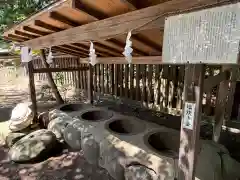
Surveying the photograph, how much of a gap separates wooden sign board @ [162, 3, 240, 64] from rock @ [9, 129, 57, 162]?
3.34 meters

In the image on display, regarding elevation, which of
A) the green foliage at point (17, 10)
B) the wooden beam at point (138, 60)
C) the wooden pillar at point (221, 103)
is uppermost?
the green foliage at point (17, 10)

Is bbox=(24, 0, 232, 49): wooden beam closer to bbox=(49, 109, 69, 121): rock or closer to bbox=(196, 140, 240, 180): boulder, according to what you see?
bbox=(196, 140, 240, 180): boulder

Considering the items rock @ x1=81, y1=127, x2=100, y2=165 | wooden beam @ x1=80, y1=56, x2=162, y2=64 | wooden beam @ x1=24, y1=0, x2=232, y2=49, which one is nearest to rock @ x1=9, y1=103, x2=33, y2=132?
rock @ x1=81, y1=127, x2=100, y2=165

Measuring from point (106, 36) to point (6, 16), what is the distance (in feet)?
20.4

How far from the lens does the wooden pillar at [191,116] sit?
5.98 feet

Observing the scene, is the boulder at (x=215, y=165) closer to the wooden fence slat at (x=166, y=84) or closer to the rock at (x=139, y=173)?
the rock at (x=139, y=173)

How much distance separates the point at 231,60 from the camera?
1305 millimetres

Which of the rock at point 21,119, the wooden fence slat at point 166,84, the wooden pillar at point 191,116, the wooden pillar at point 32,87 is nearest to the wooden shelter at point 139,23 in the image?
the wooden pillar at point 191,116

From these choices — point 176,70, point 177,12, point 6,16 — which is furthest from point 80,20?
point 6,16

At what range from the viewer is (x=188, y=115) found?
6.35 ft

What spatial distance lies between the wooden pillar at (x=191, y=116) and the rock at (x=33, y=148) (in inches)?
116

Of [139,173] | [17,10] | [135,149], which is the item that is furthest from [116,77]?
[139,173]

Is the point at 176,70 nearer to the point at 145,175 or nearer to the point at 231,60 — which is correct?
the point at 145,175

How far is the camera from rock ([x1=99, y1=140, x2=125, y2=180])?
3.07 meters
